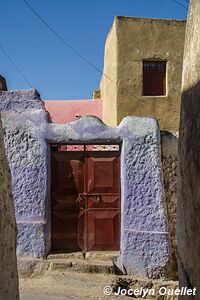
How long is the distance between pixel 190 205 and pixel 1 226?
1414 mm

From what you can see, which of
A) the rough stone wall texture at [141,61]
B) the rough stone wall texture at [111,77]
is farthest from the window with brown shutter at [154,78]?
the rough stone wall texture at [111,77]

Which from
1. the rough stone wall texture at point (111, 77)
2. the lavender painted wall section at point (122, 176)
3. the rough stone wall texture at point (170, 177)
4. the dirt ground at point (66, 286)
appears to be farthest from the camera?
the rough stone wall texture at point (111, 77)

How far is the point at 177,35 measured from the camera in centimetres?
1481

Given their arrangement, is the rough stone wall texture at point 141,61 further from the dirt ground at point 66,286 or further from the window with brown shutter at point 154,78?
the dirt ground at point 66,286

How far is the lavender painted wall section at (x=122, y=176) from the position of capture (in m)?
8.42

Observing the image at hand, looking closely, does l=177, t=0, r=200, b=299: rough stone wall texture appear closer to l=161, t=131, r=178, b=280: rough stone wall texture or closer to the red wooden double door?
l=161, t=131, r=178, b=280: rough stone wall texture

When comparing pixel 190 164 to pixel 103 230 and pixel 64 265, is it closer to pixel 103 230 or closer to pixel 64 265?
pixel 64 265

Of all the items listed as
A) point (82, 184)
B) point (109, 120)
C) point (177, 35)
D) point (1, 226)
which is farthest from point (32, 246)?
point (177, 35)

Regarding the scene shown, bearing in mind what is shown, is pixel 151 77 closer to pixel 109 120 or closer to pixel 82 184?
pixel 109 120

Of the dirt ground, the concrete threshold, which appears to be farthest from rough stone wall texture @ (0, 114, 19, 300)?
the concrete threshold

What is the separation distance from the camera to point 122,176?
28.4 ft

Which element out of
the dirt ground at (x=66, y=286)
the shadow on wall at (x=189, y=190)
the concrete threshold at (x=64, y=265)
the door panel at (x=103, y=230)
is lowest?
the dirt ground at (x=66, y=286)

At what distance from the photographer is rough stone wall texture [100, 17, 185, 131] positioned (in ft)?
47.4

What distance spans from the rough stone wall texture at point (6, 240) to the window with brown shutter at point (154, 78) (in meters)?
11.3
